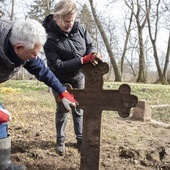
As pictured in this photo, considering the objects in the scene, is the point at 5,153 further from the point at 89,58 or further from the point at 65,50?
the point at 65,50

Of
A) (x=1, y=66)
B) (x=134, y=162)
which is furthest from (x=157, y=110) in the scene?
(x=1, y=66)

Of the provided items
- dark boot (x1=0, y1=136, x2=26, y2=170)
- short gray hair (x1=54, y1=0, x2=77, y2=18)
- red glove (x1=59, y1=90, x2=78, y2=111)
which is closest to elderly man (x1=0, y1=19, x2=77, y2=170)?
dark boot (x1=0, y1=136, x2=26, y2=170)

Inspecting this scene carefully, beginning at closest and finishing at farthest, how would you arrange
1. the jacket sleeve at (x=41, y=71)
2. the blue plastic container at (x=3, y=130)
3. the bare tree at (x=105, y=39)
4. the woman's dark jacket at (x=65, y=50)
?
1. the blue plastic container at (x=3, y=130)
2. the jacket sleeve at (x=41, y=71)
3. the woman's dark jacket at (x=65, y=50)
4. the bare tree at (x=105, y=39)

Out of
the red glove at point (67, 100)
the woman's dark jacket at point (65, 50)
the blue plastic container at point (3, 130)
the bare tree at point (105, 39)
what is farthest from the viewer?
the bare tree at point (105, 39)

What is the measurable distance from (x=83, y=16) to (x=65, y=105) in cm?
1955

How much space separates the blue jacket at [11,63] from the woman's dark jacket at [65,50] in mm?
422

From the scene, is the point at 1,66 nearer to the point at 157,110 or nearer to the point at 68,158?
the point at 68,158

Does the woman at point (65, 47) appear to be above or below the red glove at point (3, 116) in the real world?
above

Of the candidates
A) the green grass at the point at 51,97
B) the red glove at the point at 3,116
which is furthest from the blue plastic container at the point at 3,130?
the green grass at the point at 51,97

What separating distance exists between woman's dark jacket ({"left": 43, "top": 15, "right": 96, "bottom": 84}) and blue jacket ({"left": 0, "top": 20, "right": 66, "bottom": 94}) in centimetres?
42

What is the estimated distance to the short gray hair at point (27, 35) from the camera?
2.51m

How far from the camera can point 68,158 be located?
12.0 feet

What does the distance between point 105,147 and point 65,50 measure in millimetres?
1279

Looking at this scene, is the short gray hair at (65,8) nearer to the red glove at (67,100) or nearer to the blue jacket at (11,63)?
the blue jacket at (11,63)
